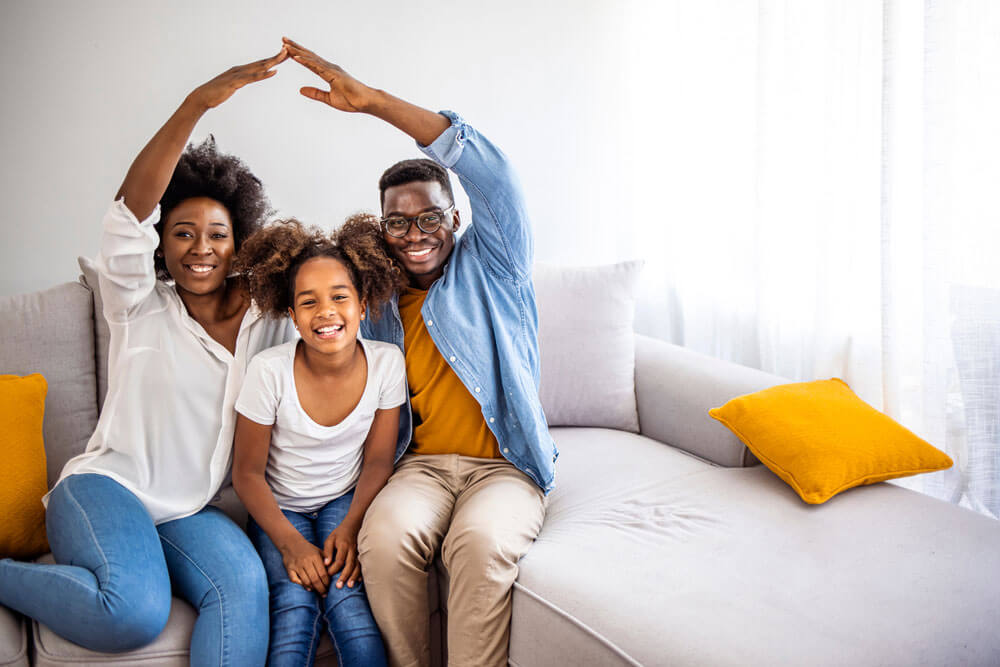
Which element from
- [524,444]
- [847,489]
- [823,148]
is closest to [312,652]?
[524,444]

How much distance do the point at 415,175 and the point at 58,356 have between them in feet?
3.05

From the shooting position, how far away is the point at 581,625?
1221 mm

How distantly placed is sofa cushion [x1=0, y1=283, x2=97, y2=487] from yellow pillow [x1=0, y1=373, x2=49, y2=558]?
Answer: 91mm

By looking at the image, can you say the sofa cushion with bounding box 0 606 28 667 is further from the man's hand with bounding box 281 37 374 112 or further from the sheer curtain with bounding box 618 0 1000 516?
the sheer curtain with bounding box 618 0 1000 516

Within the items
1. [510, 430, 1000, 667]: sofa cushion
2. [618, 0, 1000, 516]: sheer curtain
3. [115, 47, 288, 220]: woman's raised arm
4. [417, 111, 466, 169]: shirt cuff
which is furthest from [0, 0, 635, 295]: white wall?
[510, 430, 1000, 667]: sofa cushion

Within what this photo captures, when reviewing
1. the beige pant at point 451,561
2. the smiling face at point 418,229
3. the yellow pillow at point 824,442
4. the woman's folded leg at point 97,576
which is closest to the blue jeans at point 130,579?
the woman's folded leg at point 97,576

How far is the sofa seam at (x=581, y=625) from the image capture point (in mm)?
1151

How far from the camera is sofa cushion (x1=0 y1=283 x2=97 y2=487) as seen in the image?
5.52ft

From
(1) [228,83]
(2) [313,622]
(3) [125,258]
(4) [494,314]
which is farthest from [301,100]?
(2) [313,622]

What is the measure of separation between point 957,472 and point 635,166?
4.93ft

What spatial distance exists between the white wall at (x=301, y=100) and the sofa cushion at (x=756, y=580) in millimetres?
1315

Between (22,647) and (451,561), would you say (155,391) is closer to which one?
(22,647)

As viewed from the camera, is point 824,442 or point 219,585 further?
point 824,442

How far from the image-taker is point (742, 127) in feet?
7.70
